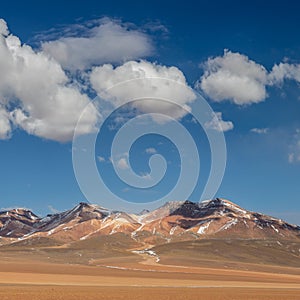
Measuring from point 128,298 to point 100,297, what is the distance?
291 cm

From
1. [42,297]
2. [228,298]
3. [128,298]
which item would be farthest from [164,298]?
[42,297]

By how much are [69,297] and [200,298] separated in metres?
14.7

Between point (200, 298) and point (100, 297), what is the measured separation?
37.1ft

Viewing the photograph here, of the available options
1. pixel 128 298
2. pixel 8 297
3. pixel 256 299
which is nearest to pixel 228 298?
pixel 256 299

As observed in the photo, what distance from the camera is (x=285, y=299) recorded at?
56.3m

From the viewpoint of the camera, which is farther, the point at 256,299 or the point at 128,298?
the point at 256,299

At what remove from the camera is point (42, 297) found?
47.2 metres

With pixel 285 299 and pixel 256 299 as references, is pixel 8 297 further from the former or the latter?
pixel 285 299

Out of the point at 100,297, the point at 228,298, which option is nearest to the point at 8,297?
the point at 100,297

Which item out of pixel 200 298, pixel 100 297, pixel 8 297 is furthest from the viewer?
pixel 200 298

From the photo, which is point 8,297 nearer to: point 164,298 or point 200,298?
point 164,298

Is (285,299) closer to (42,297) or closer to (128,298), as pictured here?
(128,298)

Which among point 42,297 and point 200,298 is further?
point 200,298

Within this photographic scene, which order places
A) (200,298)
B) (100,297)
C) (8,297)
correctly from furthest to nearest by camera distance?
(200,298) → (100,297) → (8,297)
